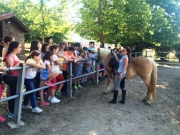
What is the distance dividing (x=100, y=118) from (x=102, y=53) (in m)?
3.04

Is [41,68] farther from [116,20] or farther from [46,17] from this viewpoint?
[46,17]

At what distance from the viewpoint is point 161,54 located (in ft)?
78.8

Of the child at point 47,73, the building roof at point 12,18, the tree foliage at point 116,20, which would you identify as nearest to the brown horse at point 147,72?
the child at point 47,73

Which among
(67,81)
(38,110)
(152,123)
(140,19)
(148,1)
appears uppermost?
(148,1)

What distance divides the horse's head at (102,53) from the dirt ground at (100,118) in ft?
4.71

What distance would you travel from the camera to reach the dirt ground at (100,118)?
3.60 meters

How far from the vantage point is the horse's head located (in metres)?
6.66

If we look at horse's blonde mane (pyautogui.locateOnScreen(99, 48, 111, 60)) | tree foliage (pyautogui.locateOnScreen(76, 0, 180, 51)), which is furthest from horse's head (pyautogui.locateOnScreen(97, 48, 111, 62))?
tree foliage (pyautogui.locateOnScreen(76, 0, 180, 51))

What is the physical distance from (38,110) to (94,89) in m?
2.86

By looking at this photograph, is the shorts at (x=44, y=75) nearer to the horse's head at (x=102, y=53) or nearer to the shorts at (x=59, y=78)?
the shorts at (x=59, y=78)

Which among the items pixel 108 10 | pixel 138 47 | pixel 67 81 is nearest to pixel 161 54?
pixel 138 47

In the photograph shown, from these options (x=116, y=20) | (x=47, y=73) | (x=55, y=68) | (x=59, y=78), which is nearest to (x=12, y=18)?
(x=116, y=20)

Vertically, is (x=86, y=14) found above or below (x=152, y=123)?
above

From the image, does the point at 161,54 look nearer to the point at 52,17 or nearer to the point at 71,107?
the point at 52,17
